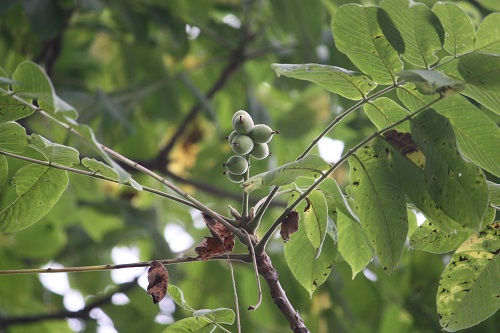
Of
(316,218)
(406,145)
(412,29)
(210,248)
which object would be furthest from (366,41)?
(210,248)

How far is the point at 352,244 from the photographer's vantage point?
1278 mm

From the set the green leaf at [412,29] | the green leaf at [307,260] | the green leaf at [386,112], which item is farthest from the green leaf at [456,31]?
the green leaf at [307,260]

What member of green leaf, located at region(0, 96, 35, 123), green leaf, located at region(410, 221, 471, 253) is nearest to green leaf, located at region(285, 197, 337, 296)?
green leaf, located at region(410, 221, 471, 253)

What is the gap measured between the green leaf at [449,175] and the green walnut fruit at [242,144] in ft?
0.79

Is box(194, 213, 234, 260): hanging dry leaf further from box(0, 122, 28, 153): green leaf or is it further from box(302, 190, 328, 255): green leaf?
box(0, 122, 28, 153): green leaf

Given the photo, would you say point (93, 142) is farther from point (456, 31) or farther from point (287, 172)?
point (456, 31)

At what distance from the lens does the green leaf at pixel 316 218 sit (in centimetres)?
116

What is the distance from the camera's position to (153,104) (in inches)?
118

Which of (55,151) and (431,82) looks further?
(55,151)

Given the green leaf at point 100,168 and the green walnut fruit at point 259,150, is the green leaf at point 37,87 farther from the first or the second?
the green walnut fruit at point 259,150

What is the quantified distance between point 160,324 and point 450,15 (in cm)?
178

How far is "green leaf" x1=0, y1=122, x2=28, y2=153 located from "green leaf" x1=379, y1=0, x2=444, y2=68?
56cm

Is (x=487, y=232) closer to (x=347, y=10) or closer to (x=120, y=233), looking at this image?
(x=347, y=10)

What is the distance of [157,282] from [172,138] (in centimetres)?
171
